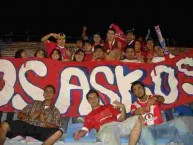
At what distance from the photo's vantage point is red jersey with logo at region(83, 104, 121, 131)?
15.5 feet

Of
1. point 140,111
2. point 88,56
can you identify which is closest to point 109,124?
point 140,111

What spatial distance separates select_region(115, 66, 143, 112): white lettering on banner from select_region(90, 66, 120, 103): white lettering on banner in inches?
4.7

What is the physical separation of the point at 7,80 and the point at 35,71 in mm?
552

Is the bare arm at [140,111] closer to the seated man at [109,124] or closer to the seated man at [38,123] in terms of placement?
the seated man at [109,124]

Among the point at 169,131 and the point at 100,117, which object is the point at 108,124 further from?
the point at 169,131

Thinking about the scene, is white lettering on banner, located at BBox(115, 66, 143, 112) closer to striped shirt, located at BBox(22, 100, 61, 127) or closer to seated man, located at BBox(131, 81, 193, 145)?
seated man, located at BBox(131, 81, 193, 145)

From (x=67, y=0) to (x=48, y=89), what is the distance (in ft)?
40.0

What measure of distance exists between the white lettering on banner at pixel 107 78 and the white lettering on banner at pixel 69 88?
0.47ft

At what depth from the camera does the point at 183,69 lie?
5840 mm

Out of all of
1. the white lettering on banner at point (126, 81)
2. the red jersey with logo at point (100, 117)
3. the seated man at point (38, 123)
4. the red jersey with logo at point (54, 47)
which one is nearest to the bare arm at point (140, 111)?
the red jersey with logo at point (100, 117)

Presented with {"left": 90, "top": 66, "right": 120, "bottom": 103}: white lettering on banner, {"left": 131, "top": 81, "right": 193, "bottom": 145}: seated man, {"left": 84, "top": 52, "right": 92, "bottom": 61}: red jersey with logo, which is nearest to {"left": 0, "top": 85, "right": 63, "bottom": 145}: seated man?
{"left": 90, "top": 66, "right": 120, "bottom": 103}: white lettering on banner

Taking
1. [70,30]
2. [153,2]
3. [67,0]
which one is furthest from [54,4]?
[153,2]

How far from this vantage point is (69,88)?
218 inches

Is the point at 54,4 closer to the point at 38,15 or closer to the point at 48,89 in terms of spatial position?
the point at 38,15
